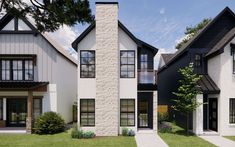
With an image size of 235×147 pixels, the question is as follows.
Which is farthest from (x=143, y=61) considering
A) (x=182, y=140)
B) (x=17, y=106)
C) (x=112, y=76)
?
(x=17, y=106)

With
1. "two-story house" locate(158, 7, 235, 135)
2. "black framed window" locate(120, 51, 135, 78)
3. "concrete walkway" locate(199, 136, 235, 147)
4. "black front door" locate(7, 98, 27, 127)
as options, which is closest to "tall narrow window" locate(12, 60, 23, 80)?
"black front door" locate(7, 98, 27, 127)

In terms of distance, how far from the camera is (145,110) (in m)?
23.3

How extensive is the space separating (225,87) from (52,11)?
14.5 m

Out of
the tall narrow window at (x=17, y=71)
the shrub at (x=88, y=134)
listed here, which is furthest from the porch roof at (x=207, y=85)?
the tall narrow window at (x=17, y=71)

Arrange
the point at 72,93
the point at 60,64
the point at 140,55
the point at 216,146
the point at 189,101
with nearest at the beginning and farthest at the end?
the point at 216,146
the point at 189,101
the point at 140,55
the point at 60,64
the point at 72,93

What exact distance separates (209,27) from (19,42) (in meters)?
15.2

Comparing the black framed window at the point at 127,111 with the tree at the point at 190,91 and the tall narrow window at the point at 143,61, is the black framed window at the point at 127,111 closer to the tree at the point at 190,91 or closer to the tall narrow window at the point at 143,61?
the tall narrow window at the point at 143,61

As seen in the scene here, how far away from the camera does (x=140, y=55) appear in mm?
23078

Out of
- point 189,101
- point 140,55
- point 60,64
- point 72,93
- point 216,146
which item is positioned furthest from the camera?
point 72,93

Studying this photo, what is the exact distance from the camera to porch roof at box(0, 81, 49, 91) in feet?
73.9

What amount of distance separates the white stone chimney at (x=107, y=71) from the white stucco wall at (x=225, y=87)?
738 centimetres

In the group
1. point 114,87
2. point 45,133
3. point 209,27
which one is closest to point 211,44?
point 209,27

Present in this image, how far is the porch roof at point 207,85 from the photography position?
21766 millimetres

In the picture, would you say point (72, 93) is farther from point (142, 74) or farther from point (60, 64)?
point (142, 74)
